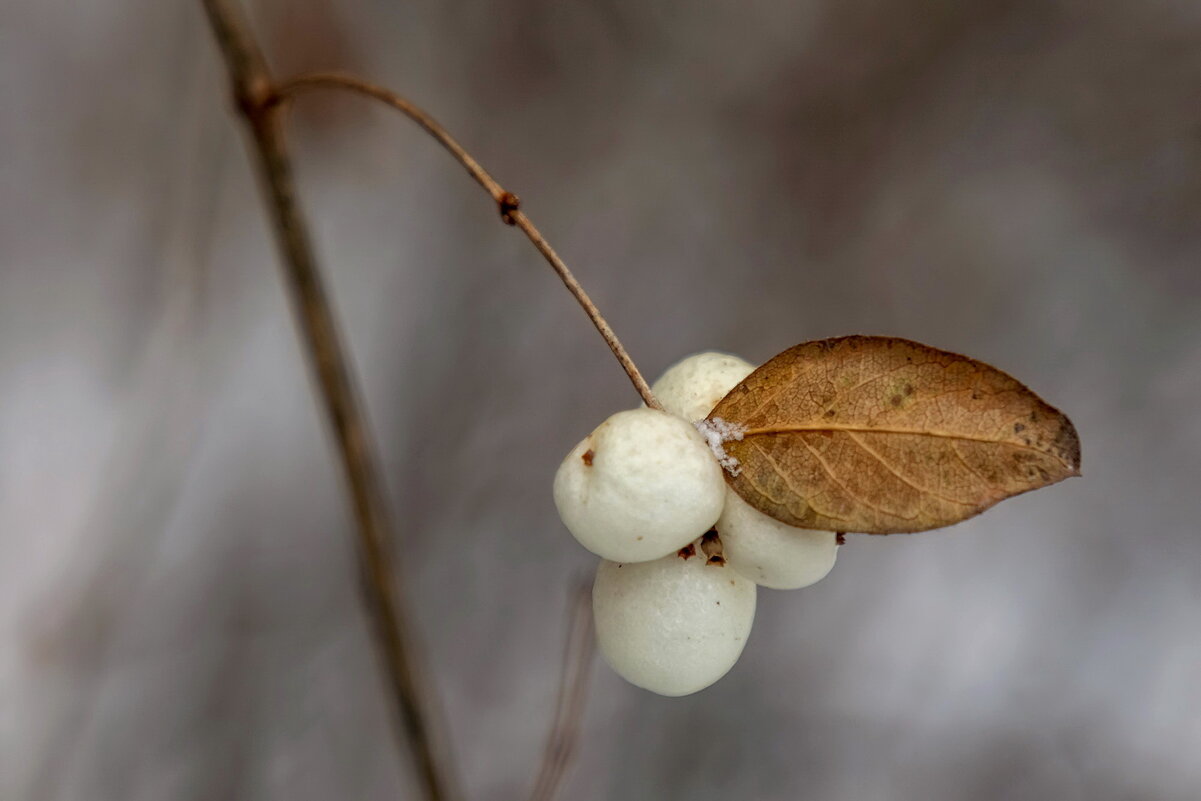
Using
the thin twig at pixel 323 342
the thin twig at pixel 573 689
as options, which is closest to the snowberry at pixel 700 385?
the thin twig at pixel 323 342

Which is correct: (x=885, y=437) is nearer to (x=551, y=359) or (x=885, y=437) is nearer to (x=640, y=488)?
(x=640, y=488)

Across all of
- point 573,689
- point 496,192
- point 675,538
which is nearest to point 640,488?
point 675,538

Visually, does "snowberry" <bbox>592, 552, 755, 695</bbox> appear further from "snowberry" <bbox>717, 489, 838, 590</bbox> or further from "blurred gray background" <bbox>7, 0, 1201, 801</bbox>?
"blurred gray background" <bbox>7, 0, 1201, 801</bbox>

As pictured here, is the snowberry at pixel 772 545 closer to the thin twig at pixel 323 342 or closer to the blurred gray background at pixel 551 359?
the thin twig at pixel 323 342

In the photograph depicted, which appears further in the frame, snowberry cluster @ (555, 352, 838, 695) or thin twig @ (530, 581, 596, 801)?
thin twig @ (530, 581, 596, 801)

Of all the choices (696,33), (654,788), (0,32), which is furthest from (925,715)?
(0,32)

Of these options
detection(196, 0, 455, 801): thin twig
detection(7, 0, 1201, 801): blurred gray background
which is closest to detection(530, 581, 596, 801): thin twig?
detection(7, 0, 1201, 801): blurred gray background

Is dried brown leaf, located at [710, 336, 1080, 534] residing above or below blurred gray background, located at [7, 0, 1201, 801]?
below
